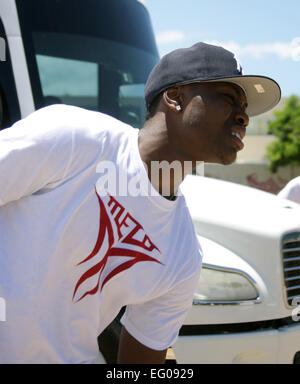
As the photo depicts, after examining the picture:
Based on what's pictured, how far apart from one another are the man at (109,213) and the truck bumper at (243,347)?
0.59 meters

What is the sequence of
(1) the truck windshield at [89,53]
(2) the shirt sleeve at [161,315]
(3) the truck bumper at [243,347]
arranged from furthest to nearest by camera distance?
(1) the truck windshield at [89,53] < (3) the truck bumper at [243,347] < (2) the shirt sleeve at [161,315]

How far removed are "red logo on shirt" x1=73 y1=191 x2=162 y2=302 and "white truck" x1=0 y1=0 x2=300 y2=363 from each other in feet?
2.19

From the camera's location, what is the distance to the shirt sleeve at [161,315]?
2.06 m

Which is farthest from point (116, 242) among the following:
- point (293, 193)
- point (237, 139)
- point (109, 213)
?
point (293, 193)

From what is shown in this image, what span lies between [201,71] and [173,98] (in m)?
0.17

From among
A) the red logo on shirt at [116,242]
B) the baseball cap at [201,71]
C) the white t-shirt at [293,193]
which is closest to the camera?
the red logo on shirt at [116,242]

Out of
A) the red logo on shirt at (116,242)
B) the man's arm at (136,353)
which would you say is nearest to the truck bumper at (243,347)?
the man's arm at (136,353)

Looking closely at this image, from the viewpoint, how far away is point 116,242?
187 cm

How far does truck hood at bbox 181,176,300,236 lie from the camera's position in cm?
295

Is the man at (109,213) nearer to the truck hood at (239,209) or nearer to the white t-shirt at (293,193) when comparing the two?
the truck hood at (239,209)

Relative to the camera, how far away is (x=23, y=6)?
334 centimetres

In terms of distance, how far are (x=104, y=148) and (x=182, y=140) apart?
0.36 metres

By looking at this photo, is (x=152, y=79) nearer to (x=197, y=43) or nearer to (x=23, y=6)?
(x=197, y=43)
